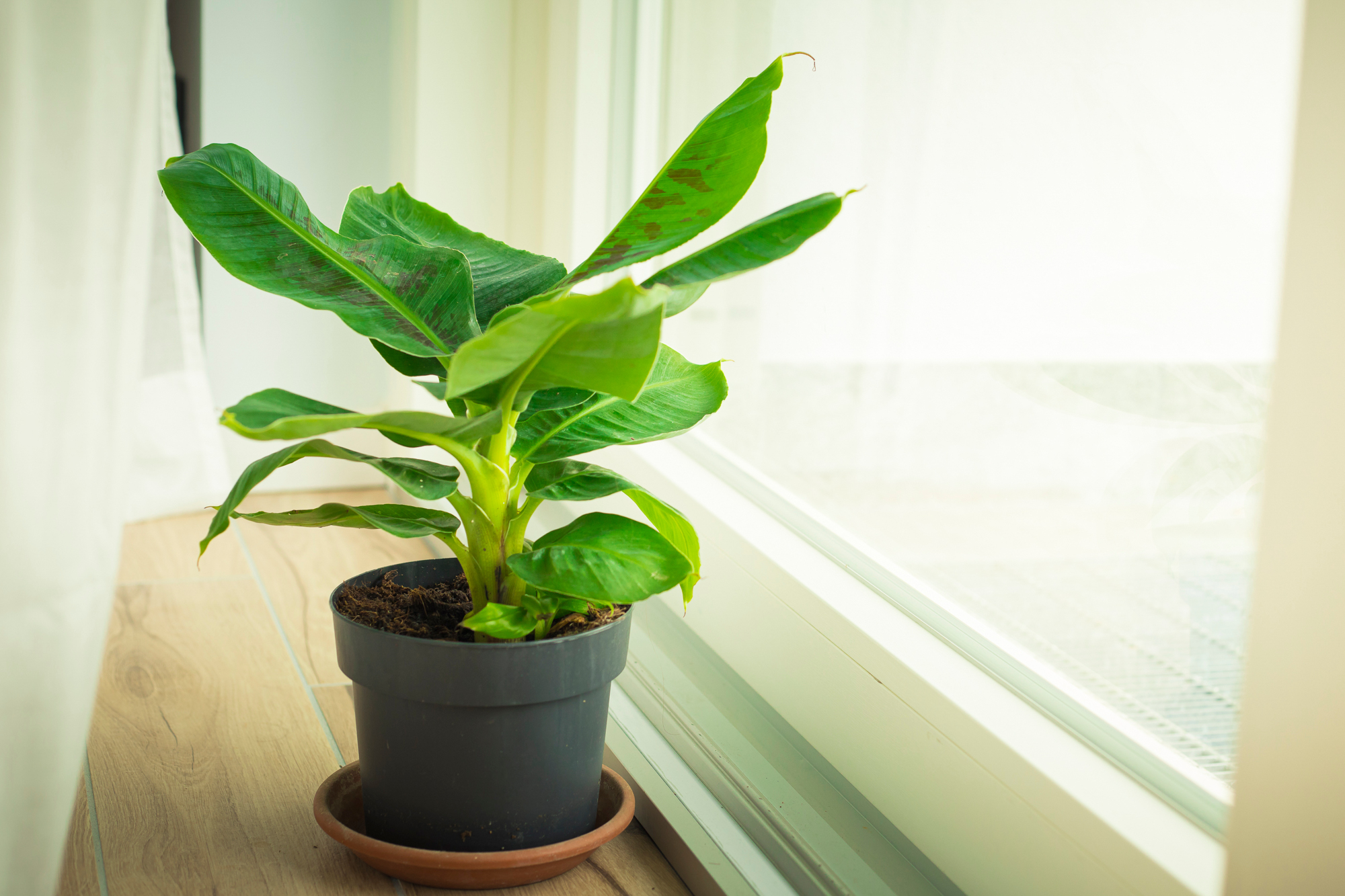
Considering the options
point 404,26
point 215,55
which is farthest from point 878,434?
point 215,55

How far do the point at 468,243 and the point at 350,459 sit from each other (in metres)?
0.23

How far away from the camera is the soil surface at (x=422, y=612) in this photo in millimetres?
707

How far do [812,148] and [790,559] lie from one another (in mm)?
565

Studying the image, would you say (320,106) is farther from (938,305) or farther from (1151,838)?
(1151,838)

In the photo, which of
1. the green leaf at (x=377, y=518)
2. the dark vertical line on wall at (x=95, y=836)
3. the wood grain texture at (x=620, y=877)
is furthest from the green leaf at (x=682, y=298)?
the dark vertical line on wall at (x=95, y=836)

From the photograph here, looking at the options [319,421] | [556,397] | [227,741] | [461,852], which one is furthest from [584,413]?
[227,741]

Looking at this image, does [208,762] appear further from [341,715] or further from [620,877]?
[620,877]

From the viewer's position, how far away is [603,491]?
0.73m

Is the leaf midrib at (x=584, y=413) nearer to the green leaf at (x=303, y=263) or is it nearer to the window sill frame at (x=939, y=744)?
the green leaf at (x=303, y=263)

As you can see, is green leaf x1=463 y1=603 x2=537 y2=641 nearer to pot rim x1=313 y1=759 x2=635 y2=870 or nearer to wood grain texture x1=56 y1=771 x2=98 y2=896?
pot rim x1=313 y1=759 x2=635 y2=870

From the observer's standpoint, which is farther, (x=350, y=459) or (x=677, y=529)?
(x=677, y=529)

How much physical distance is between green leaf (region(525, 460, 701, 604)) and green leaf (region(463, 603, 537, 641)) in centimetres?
10

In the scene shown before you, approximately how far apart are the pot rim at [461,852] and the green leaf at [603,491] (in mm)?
201

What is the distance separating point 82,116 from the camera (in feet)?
2.15
